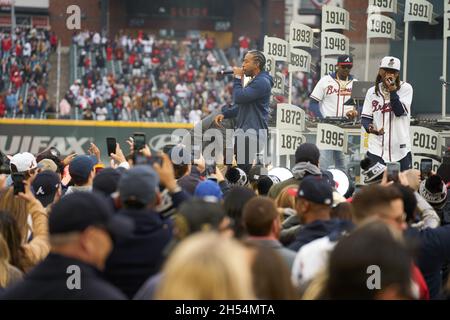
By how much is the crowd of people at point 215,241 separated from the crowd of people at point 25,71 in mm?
29405

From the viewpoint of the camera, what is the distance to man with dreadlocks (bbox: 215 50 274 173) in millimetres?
11320

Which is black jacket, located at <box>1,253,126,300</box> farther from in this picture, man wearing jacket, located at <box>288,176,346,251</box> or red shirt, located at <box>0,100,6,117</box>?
red shirt, located at <box>0,100,6,117</box>

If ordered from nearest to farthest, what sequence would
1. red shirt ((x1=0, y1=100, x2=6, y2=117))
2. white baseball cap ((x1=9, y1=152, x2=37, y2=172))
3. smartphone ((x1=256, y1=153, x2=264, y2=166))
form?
white baseball cap ((x1=9, y1=152, x2=37, y2=172)) < smartphone ((x1=256, y1=153, x2=264, y2=166)) < red shirt ((x1=0, y1=100, x2=6, y2=117))

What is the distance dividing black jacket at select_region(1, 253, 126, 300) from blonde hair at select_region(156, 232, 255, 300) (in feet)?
2.79

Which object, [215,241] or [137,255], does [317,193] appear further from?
[215,241]

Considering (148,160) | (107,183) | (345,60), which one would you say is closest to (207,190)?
(148,160)

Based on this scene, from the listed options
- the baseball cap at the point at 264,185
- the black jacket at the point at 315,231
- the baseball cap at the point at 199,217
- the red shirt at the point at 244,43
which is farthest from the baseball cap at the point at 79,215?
the red shirt at the point at 244,43

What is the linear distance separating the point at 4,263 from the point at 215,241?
2.41m

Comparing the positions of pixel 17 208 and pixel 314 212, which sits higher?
pixel 314 212

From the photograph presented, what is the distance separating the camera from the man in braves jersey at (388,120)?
1066 centimetres

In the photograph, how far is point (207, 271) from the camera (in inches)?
133

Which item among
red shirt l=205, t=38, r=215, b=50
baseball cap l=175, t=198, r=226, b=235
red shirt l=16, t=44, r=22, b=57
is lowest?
baseball cap l=175, t=198, r=226, b=235

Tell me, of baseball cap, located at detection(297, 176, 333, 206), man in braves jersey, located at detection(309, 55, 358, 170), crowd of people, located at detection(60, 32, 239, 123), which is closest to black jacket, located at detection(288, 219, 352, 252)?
baseball cap, located at detection(297, 176, 333, 206)
